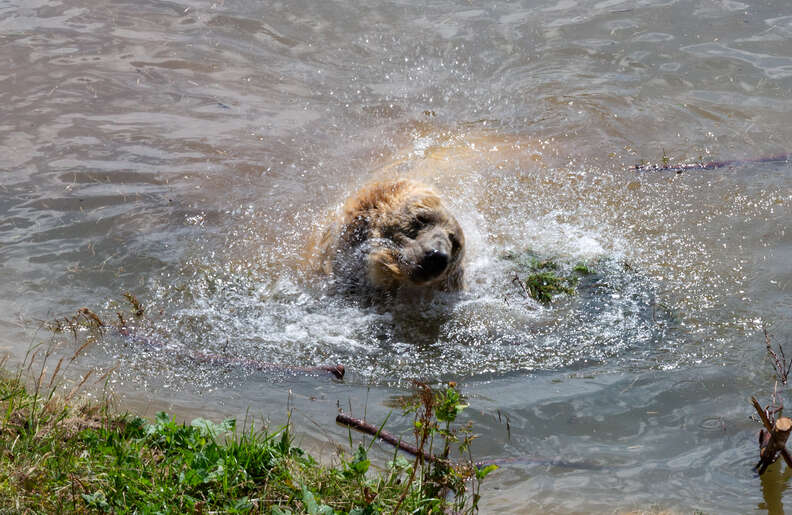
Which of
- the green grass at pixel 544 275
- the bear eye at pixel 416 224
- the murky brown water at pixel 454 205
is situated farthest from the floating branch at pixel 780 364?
the bear eye at pixel 416 224

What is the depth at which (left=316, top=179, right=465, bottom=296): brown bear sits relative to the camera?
5.53 metres

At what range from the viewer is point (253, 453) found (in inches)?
136

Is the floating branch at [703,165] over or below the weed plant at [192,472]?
over

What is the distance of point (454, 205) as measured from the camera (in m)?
6.79

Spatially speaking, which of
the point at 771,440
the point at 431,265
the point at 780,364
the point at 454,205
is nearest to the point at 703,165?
the point at 454,205

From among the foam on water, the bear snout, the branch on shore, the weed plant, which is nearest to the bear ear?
the foam on water

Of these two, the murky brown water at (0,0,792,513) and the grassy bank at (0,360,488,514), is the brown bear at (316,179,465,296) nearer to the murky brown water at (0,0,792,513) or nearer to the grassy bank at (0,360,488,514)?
the murky brown water at (0,0,792,513)

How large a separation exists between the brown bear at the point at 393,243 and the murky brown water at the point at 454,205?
0.22m

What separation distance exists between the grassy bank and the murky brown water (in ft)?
2.02

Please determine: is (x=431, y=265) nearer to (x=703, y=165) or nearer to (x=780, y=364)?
(x=780, y=364)

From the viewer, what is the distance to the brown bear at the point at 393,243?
553 centimetres

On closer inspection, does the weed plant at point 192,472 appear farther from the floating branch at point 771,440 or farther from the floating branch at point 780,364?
the floating branch at point 780,364

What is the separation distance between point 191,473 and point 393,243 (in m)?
2.81

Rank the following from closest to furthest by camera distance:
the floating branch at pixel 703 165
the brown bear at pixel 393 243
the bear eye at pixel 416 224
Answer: the brown bear at pixel 393 243 → the bear eye at pixel 416 224 → the floating branch at pixel 703 165
